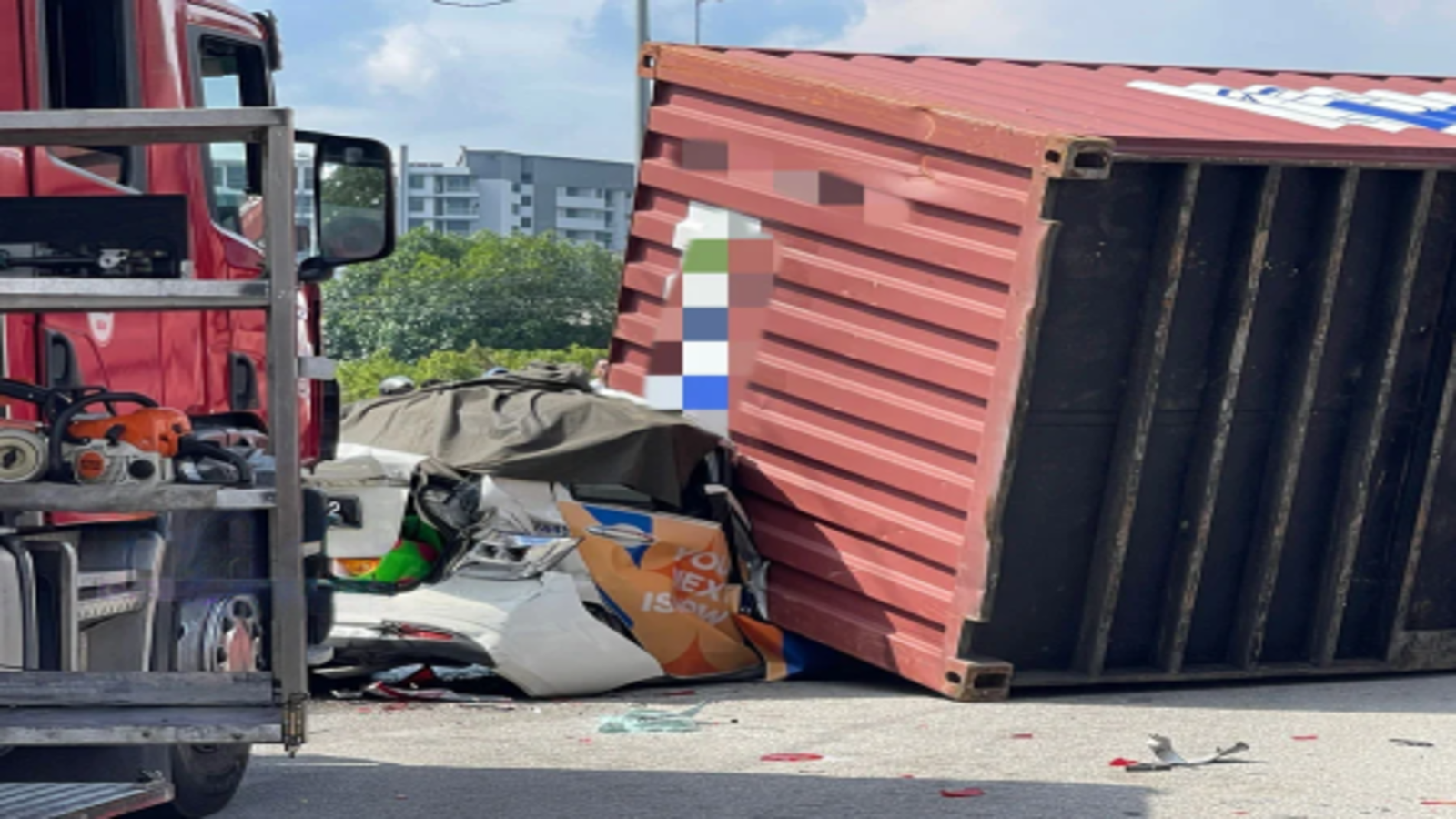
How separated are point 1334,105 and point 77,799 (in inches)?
287

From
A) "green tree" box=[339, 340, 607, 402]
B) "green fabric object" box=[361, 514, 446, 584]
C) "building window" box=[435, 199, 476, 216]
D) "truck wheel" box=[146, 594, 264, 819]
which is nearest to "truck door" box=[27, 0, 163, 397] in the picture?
"truck wheel" box=[146, 594, 264, 819]

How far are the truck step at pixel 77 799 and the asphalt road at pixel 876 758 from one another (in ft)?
4.20

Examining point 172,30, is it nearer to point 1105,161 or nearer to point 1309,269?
point 1105,161

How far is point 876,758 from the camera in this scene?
7.58 meters

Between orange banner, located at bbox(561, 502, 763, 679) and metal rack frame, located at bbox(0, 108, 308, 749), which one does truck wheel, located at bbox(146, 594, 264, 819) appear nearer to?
metal rack frame, located at bbox(0, 108, 308, 749)

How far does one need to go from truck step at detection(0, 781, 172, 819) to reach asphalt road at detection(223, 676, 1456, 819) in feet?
4.20

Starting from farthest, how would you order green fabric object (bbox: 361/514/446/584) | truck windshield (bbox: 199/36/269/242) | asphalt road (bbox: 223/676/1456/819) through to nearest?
green fabric object (bbox: 361/514/446/584) → asphalt road (bbox: 223/676/1456/819) → truck windshield (bbox: 199/36/269/242)

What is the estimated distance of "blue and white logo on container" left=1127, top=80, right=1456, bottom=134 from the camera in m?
9.62

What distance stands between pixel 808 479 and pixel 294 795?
3.71 m

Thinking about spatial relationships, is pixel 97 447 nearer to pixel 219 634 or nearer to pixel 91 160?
pixel 219 634

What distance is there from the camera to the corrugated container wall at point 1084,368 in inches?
348

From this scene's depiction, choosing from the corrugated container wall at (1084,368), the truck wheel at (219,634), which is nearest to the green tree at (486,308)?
the corrugated container wall at (1084,368)

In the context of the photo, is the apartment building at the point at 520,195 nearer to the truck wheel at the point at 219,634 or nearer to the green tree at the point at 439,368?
the green tree at the point at 439,368

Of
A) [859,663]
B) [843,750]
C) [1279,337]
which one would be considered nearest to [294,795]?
[843,750]
